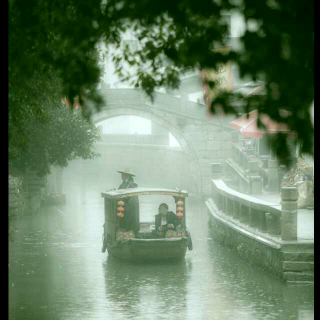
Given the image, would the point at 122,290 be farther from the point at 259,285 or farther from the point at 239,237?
the point at 239,237

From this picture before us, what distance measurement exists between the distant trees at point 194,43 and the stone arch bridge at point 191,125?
2933cm

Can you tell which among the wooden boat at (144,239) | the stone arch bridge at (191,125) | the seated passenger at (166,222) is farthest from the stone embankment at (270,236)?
the stone arch bridge at (191,125)

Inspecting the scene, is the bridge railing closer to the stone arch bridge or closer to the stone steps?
the stone steps

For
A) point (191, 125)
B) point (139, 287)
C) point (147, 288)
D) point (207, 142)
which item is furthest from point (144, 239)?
point (207, 142)

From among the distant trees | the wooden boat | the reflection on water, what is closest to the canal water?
the reflection on water

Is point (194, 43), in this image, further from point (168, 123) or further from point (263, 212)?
point (168, 123)

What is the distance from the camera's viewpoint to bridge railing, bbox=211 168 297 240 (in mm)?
14133

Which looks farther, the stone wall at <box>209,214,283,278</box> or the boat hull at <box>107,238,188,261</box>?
the boat hull at <box>107,238,188,261</box>

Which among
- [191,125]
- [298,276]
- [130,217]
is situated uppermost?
[191,125]

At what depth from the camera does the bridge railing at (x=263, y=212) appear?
14.1 meters

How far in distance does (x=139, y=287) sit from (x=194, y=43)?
10.3 meters

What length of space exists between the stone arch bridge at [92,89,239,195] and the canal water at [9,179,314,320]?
14.1 meters

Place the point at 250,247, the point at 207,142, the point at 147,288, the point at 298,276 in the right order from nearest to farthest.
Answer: the point at 298,276 < the point at 147,288 < the point at 250,247 < the point at 207,142

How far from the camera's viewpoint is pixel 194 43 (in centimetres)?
527
